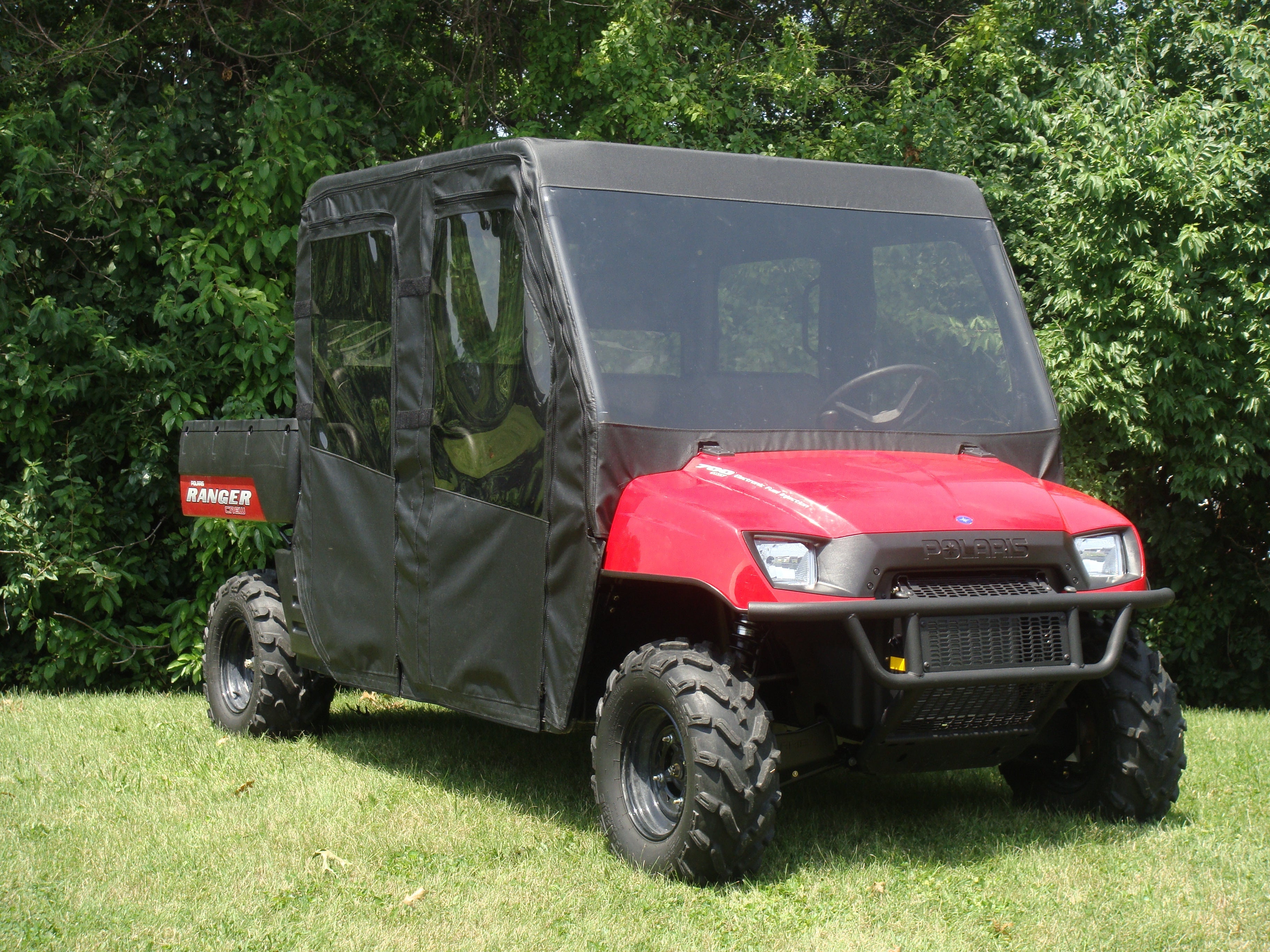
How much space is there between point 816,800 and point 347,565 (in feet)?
7.53

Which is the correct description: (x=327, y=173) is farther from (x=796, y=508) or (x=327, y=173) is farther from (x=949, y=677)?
(x=949, y=677)

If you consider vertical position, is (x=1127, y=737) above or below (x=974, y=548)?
below

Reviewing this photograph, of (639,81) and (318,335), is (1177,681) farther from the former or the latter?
(318,335)

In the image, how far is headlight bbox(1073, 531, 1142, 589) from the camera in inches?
192

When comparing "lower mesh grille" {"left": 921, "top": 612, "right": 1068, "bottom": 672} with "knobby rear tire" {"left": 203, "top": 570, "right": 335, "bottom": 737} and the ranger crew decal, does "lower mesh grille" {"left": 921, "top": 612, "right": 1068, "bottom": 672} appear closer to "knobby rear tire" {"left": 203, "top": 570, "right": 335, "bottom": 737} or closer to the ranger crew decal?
"knobby rear tire" {"left": 203, "top": 570, "right": 335, "bottom": 737}

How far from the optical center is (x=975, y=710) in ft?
15.8

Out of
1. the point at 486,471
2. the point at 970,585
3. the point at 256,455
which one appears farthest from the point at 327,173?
the point at 970,585

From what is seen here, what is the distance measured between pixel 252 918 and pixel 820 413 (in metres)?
2.65

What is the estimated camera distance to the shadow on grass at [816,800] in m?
5.06

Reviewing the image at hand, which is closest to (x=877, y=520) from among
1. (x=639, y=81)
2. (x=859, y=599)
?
(x=859, y=599)

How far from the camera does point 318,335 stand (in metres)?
6.77

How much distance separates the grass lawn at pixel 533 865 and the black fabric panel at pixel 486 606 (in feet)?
1.61

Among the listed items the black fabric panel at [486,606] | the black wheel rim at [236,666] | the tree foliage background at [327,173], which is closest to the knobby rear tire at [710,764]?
the black fabric panel at [486,606]

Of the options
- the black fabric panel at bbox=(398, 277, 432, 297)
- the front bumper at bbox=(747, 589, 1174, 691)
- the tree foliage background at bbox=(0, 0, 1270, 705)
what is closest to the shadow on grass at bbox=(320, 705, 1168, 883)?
the front bumper at bbox=(747, 589, 1174, 691)
